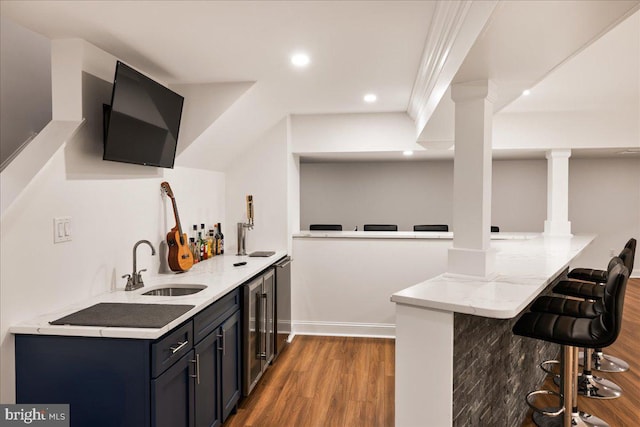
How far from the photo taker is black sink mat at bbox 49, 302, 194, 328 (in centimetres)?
191

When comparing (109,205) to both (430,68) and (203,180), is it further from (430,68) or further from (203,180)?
(430,68)

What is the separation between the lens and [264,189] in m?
4.41

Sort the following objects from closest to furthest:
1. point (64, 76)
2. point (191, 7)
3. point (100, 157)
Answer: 1. point (191, 7)
2. point (64, 76)
3. point (100, 157)

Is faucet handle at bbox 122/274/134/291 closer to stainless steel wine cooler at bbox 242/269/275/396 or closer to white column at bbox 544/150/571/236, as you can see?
stainless steel wine cooler at bbox 242/269/275/396

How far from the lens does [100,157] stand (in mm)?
2529

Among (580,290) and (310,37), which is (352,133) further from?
(580,290)

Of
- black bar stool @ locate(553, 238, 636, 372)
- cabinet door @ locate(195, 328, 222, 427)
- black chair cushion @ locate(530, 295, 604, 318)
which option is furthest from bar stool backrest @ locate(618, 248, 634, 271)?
cabinet door @ locate(195, 328, 222, 427)

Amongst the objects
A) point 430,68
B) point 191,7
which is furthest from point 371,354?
point 191,7

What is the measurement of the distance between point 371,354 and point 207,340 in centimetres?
210

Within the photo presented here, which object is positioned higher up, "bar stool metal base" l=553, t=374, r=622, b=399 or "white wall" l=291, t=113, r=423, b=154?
"white wall" l=291, t=113, r=423, b=154

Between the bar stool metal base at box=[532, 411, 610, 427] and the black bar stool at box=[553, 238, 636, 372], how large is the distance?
64 centimetres

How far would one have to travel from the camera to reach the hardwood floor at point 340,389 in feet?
9.37

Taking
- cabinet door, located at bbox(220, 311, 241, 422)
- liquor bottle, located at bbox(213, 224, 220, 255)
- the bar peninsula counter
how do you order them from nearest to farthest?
the bar peninsula counter, cabinet door, located at bbox(220, 311, 241, 422), liquor bottle, located at bbox(213, 224, 220, 255)

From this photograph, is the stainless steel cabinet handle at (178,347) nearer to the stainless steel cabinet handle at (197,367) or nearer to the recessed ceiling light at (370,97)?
the stainless steel cabinet handle at (197,367)
